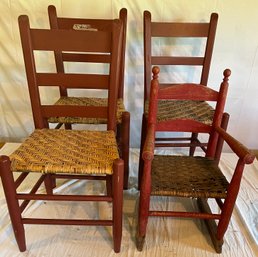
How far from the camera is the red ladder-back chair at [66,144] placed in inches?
37.7

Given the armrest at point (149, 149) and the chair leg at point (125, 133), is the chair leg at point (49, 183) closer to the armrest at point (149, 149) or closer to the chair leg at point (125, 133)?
the chair leg at point (125, 133)

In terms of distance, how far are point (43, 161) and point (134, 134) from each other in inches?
40.5

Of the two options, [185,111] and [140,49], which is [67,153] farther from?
[140,49]

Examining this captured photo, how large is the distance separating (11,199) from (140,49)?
118 centimetres

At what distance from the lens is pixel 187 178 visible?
3.65 ft

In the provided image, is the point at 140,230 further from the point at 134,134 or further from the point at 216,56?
the point at 216,56

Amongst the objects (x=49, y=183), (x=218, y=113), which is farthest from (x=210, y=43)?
(x=49, y=183)

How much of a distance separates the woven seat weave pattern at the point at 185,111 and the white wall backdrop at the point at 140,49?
1.22 feet

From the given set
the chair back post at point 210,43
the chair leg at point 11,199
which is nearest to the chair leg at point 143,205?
the chair leg at point 11,199

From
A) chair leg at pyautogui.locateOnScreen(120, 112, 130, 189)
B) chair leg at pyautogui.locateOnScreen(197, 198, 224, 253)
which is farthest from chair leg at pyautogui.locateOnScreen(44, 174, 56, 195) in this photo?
chair leg at pyautogui.locateOnScreen(197, 198, 224, 253)

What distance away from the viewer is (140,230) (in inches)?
43.8

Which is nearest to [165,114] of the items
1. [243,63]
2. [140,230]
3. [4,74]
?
[140,230]

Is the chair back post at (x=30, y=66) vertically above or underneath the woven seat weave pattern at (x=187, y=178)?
above

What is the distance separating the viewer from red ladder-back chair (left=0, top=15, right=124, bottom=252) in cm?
96
